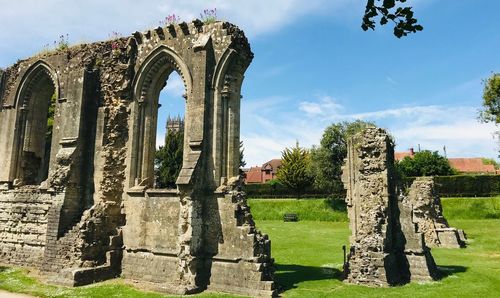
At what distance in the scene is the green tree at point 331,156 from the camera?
130 ft

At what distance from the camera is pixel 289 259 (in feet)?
56.1

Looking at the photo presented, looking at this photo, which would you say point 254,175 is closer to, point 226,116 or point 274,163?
point 274,163

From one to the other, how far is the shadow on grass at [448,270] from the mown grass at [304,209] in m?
18.4

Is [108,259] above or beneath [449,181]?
beneath

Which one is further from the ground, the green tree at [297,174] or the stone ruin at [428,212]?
the green tree at [297,174]

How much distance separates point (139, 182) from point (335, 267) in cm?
768

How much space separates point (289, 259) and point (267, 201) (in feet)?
73.5

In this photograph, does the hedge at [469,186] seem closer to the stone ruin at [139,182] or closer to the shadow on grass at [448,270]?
the shadow on grass at [448,270]

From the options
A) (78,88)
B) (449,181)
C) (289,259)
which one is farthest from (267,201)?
(78,88)

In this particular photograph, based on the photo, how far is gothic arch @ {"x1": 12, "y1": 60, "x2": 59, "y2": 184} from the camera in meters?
16.0

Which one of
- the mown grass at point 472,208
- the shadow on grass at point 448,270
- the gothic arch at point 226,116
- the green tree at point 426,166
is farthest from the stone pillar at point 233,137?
the green tree at point 426,166

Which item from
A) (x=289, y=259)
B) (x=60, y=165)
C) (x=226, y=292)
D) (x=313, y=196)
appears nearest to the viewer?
(x=226, y=292)

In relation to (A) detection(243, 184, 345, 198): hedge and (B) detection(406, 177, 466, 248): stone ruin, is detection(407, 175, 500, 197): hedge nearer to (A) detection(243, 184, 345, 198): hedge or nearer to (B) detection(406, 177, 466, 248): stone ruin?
(A) detection(243, 184, 345, 198): hedge

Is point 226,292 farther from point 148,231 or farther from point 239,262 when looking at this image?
point 148,231
